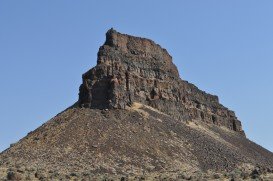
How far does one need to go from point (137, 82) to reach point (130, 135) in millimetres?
16849

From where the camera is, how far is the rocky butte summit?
212ft

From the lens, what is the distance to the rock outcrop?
270ft

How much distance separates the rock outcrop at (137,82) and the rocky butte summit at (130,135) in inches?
5.5

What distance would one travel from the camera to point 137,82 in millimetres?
90562

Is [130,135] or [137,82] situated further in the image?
[137,82]

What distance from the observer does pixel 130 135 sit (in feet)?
247

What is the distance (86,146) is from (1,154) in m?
A: 10.6

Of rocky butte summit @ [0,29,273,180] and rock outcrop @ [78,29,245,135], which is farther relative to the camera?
rock outcrop @ [78,29,245,135]

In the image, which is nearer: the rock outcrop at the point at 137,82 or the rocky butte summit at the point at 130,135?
the rocky butte summit at the point at 130,135

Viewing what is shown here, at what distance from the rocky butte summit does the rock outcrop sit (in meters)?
0.14

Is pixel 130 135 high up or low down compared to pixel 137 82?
down

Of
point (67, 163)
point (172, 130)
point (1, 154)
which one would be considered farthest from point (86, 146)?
point (172, 130)

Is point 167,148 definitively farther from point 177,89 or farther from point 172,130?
point 177,89

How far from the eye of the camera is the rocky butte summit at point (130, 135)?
212 ft
